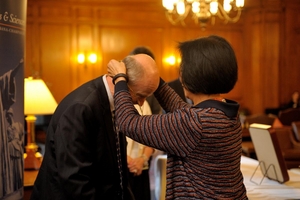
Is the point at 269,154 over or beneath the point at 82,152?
Result: beneath

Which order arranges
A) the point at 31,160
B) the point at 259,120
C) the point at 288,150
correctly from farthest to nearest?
the point at 259,120
the point at 288,150
the point at 31,160

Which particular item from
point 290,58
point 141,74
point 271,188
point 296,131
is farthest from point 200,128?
point 290,58

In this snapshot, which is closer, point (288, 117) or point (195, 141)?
point (195, 141)

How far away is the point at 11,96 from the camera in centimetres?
197

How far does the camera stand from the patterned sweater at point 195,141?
145cm

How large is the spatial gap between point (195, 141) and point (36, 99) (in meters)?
1.92

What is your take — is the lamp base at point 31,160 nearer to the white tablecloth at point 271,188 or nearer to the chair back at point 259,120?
the white tablecloth at point 271,188

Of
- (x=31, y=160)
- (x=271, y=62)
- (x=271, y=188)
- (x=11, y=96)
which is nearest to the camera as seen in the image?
(x=11, y=96)


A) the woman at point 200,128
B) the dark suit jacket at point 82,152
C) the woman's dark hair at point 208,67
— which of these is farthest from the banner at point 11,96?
the woman's dark hair at point 208,67

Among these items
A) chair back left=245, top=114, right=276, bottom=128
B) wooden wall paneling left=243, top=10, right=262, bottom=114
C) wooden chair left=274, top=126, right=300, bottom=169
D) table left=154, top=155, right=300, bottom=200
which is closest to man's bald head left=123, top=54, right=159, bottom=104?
table left=154, top=155, right=300, bottom=200

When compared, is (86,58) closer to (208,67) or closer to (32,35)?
(32,35)

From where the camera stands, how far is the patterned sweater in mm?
1449

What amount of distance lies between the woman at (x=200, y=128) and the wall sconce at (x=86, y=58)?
25.6 ft

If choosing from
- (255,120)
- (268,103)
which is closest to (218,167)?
(255,120)
